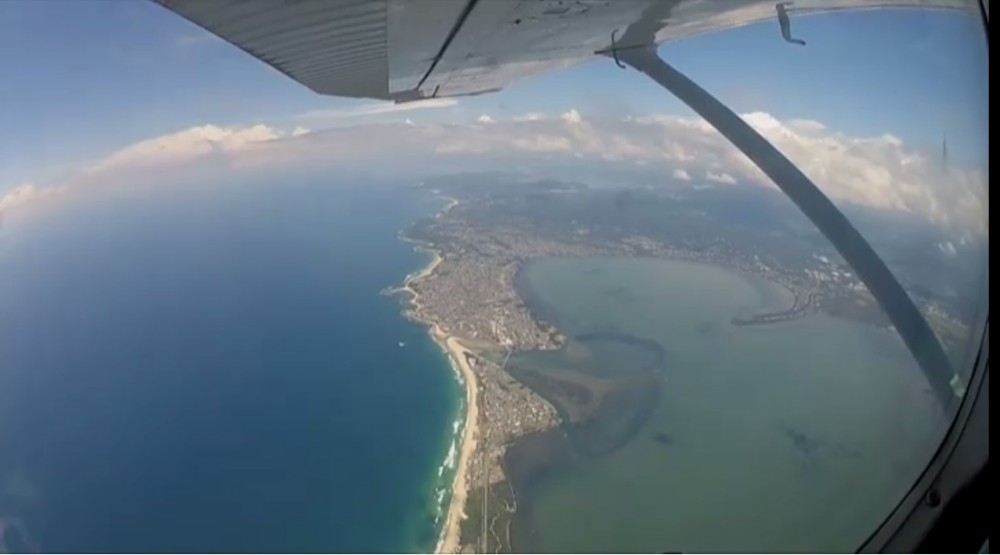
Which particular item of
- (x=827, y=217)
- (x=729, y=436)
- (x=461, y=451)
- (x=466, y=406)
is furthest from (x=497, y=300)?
(x=827, y=217)

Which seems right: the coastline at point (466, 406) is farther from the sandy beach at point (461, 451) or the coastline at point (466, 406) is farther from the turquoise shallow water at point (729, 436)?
the turquoise shallow water at point (729, 436)

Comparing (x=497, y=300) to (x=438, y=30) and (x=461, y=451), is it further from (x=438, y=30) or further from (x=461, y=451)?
(x=438, y=30)

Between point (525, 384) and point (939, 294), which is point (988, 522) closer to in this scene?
point (939, 294)

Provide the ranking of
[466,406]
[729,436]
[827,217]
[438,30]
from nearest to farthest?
[438,30]
[827,217]
[729,436]
[466,406]

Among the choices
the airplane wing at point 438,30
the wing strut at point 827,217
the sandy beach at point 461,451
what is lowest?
the sandy beach at point 461,451

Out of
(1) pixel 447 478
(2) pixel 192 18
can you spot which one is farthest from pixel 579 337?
(2) pixel 192 18

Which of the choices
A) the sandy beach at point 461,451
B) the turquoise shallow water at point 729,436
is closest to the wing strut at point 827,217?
the turquoise shallow water at point 729,436
